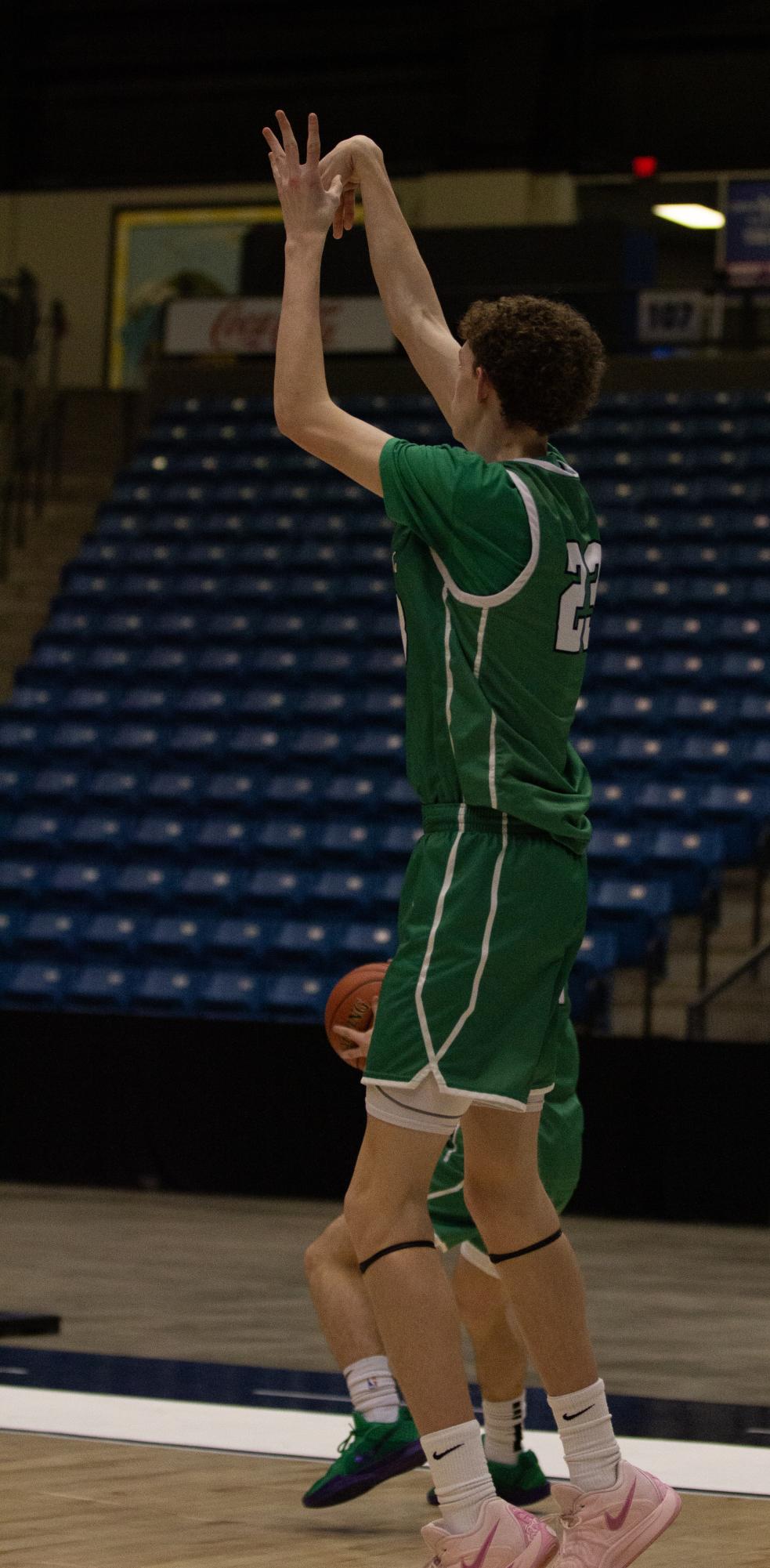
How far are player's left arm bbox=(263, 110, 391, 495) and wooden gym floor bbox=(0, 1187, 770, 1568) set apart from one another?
1695 millimetres

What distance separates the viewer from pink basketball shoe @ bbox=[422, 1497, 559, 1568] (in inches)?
120

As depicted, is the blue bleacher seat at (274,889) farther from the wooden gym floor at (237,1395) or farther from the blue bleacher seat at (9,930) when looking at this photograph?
the wooden gym floor at (237,1395)

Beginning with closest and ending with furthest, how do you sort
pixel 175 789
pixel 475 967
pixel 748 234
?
pixel 475 967, pixel 175 789, pixel 748 234

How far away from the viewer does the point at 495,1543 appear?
120 inches

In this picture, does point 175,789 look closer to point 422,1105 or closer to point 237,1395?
point 237,1395

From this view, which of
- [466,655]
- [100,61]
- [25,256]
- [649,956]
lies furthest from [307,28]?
[466,655]

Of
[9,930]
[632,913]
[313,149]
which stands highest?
[313,149]

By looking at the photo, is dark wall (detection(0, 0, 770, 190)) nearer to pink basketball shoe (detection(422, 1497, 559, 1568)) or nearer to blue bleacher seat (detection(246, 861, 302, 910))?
blue bleacher seat (detection(246, 861, 302, 910))

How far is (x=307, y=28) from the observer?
20.8 m

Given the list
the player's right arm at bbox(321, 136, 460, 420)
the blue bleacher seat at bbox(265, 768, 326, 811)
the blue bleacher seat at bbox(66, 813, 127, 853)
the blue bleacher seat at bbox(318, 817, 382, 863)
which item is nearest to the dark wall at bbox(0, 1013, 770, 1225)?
the blue bleacher seat at bbox(318, 817, 382, 863)

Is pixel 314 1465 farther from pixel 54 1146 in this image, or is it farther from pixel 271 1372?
pixel 54 1146

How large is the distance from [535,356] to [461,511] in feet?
0.87

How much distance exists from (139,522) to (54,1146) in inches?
259

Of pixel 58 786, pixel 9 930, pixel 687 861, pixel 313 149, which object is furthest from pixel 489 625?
pixel 58 786
